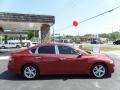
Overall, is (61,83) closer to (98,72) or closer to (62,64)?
(62,64)

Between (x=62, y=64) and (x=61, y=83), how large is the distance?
1318mm

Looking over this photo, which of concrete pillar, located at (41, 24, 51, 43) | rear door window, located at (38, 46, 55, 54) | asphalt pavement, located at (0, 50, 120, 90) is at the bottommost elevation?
asphalt pavement, located at (0, 50, 120, 90)

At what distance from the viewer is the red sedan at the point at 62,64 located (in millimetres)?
12664

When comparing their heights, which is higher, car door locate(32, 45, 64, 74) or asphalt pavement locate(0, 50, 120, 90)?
car door locate(32, 45, 64, 74)

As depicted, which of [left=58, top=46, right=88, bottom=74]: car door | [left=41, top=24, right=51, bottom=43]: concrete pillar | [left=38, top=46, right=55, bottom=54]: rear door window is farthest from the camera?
[left=41, top=24, right=51, bottom=43]: concrete pillar

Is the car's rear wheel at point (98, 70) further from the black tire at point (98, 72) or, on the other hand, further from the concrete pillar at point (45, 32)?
the concrete pillar at point (45, 32)

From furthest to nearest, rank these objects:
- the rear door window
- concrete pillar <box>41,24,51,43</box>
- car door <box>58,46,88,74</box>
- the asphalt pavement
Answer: concrete pillar <box>41,24,51,43</box> < the rear door window < car door <box>58,46,88,74</box> < the asphalt pavement

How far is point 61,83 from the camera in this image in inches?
454

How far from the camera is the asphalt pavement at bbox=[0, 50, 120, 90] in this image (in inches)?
419

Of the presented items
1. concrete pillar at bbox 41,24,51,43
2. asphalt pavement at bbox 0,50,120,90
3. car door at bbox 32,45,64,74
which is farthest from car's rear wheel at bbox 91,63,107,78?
concrete pillar at bbox 41,24,51,43

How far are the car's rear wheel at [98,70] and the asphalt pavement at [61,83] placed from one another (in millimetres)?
315

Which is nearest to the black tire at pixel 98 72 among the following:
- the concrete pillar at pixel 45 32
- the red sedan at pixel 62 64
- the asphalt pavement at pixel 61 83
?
the red sedan at pixel 62 64

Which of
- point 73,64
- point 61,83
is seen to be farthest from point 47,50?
point 61,83

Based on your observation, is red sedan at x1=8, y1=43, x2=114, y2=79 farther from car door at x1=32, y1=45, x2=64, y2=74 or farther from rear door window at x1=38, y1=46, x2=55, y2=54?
rear door window at x1=38, y1=46, x2=55, y2=54
